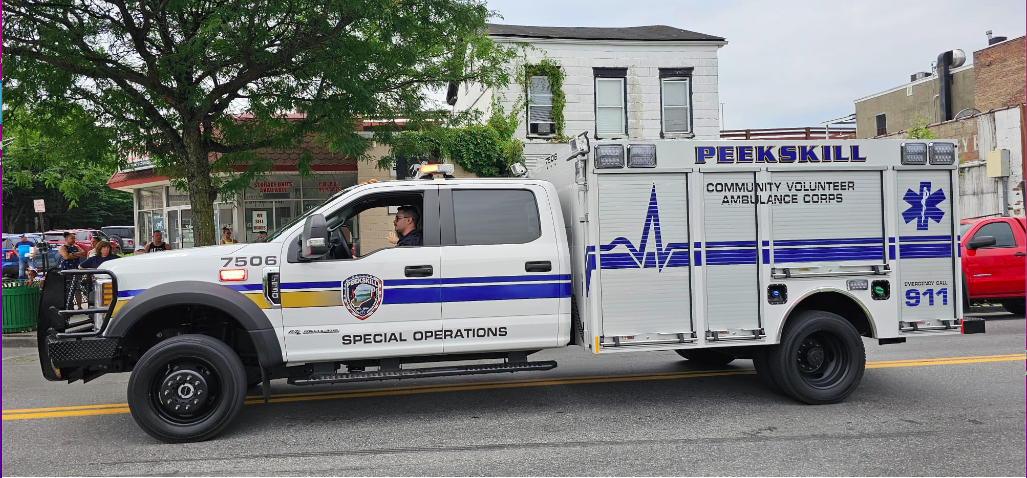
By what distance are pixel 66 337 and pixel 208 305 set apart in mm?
1115

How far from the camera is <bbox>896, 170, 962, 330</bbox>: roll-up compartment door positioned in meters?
6.60

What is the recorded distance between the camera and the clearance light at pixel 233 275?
226 inches

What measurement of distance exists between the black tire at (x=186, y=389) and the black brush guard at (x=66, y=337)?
34cm

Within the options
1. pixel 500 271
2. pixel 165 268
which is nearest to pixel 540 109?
pixel 500 271

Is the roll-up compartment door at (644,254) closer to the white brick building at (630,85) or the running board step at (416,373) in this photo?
the running board step at (416,373)

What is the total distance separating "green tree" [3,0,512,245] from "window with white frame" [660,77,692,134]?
9.16 metres

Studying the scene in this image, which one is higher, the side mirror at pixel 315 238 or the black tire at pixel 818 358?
the side mirror at pixel 315 238

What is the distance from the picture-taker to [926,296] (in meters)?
6.70

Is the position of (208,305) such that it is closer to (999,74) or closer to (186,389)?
(186,389)

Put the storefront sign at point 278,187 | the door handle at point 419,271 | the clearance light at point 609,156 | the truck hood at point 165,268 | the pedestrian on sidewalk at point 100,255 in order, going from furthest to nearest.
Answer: the storefront sign at point 278,187
the pedestrian on sidewalk at point 100,255
the clearance light at point 609,156
the door handle at point 419,271
the truck hood at point 165,268

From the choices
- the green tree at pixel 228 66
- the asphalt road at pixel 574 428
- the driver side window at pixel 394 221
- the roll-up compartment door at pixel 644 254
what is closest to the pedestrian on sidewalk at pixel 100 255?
the green tree at pixel 228 66

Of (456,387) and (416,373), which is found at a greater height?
(416,373)

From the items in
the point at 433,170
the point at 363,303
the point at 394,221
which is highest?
the point at 433,170

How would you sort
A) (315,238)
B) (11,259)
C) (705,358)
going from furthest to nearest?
(11,259), (705,358), (315,238)
